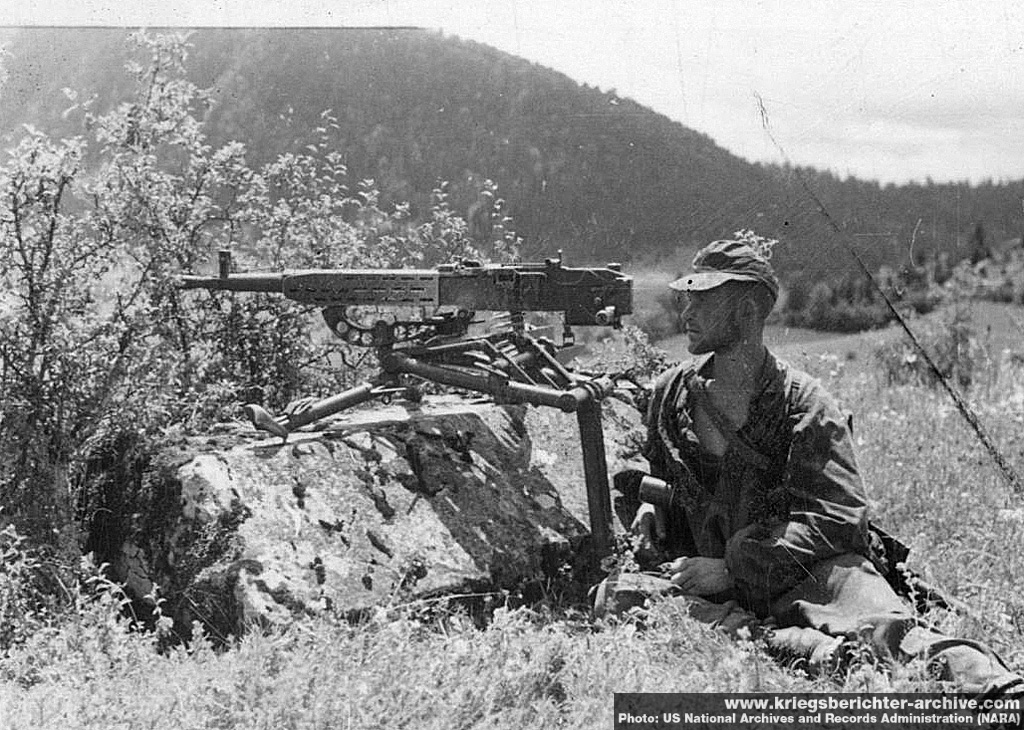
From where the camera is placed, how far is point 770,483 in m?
4.53

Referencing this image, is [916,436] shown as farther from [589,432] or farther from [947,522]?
[589,432]

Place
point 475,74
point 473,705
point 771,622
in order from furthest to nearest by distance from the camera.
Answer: point 475,74 → point 771,622 → point 473,705

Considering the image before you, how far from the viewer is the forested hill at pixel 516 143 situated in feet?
15.7

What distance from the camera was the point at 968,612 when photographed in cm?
456

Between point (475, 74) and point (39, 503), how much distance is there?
13.0 ft

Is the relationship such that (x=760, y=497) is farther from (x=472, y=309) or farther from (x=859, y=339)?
(x=859, y=339)

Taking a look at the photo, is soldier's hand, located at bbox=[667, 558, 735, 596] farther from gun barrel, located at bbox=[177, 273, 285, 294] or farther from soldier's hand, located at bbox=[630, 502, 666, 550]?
gun barrel, located at bbox=[177, 273, 285, 294]

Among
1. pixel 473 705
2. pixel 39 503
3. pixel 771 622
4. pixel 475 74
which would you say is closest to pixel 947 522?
pixel 771 622

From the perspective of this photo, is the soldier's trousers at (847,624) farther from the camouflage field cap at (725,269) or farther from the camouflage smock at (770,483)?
the camouflage field cap at (725,269)

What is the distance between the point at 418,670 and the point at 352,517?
123 centimetres

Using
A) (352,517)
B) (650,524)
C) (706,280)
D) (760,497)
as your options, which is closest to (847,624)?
(760,497)

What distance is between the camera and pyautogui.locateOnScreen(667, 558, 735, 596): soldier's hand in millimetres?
4586

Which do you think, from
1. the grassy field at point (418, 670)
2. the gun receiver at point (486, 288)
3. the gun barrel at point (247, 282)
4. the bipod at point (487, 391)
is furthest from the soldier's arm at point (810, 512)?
the gun barrel at point (247, 282)

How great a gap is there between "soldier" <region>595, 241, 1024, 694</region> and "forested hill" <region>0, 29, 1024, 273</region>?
0.60 meters
